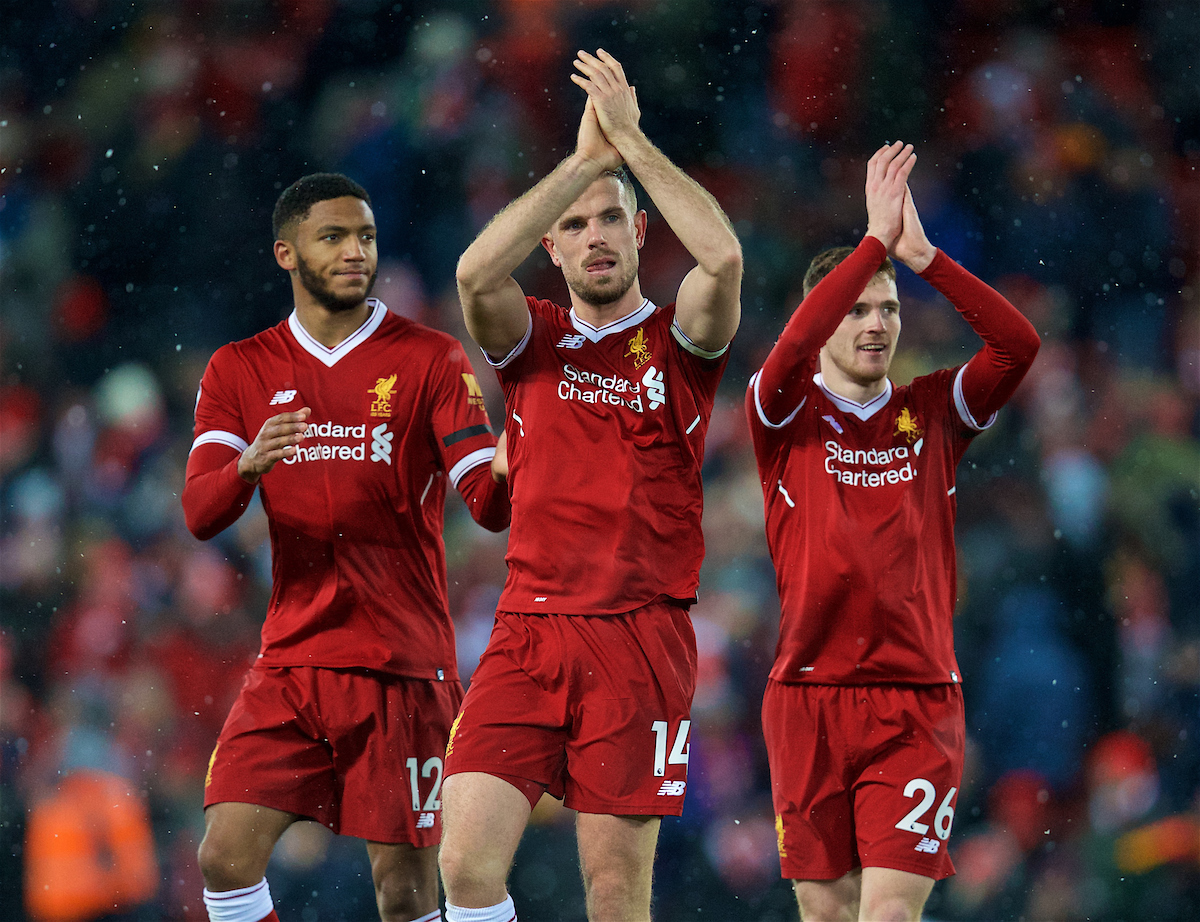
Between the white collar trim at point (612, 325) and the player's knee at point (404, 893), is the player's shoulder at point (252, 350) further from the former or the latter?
the player's knee at point (404, 893)

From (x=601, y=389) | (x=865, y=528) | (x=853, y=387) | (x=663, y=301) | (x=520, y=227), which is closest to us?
(x=520, y=227)

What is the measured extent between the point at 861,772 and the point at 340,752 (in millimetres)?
1419

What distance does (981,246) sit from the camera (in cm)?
687

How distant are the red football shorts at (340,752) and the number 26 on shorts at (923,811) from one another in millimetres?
1268

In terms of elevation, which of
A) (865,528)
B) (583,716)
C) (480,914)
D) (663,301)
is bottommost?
(480,914)

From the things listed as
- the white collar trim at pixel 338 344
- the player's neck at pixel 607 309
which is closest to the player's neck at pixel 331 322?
the white collar trim at pixel 338 344

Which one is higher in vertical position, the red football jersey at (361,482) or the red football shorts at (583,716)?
the red football jersey at (361,482)

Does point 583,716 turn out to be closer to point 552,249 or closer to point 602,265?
point 602,265

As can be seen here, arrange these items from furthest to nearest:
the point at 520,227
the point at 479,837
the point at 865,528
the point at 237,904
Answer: the point at 865,528 → the point at 237,904 → the point at 520,227 → the point at 479,837

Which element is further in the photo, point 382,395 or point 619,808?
point 382,395

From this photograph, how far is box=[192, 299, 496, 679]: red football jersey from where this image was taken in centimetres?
354

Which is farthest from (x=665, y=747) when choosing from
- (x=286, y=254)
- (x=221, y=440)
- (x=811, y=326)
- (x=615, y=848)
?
(x=286, y=254)

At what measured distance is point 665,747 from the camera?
304cm

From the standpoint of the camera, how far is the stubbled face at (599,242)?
325cm
